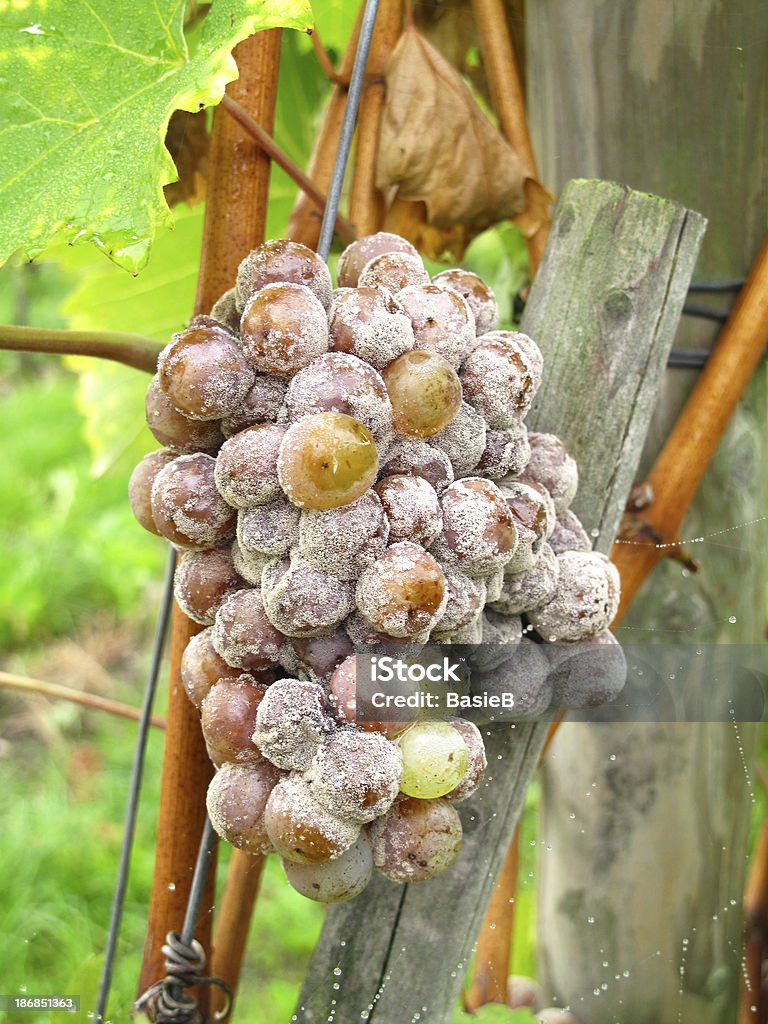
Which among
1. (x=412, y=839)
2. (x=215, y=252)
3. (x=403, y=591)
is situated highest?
(x=215, y=252)

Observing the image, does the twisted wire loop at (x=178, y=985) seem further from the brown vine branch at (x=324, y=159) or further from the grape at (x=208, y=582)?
the brown vine branch at (x=324, y=159)

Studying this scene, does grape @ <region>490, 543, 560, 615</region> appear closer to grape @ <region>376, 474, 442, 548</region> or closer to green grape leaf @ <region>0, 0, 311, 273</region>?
grape @ <region>376, 474, 442, 548</region>

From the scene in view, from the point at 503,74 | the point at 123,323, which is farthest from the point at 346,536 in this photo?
the point at 123,323

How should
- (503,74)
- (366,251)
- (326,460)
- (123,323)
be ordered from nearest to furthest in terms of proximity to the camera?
(326,460), (366,251), (503,74), (123,323)

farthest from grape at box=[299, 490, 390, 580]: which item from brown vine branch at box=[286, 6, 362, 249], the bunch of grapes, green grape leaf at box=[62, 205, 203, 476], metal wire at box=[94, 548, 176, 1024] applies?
green grape leaf at box=[62, 205, 203, 476]

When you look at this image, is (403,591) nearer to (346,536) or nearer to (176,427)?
(346,536)

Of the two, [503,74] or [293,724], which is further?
[503,74]

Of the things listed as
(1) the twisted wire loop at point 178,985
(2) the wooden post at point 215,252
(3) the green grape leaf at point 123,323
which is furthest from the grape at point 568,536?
(3) the green grape leaf at point 123,323

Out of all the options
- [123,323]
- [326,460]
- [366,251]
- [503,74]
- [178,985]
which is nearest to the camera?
[326,460]

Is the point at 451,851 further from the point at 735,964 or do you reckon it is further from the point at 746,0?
the point at 746,0
